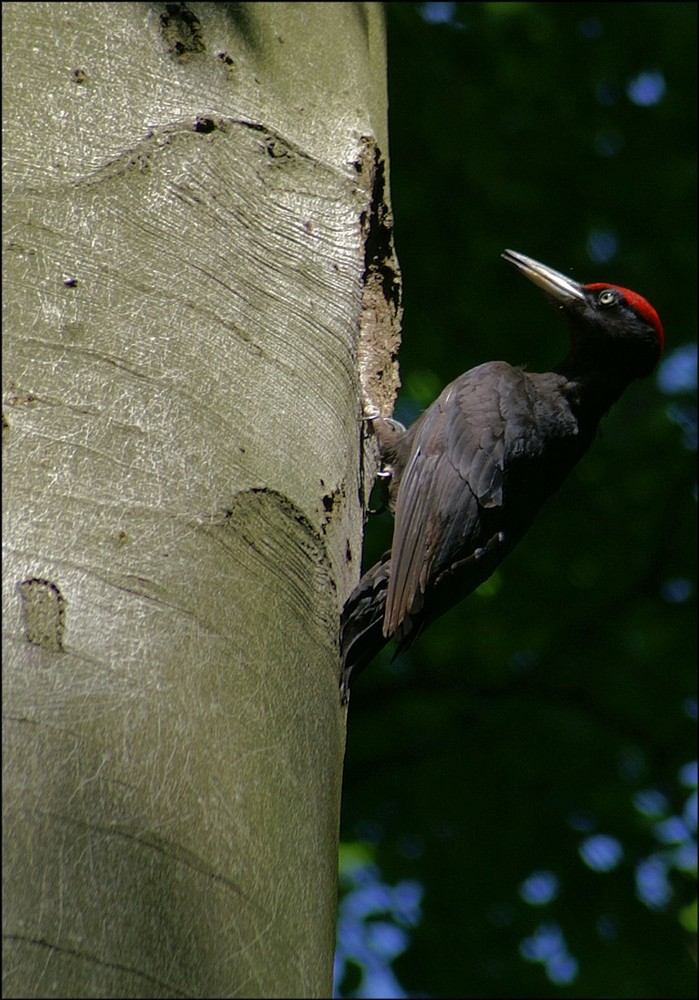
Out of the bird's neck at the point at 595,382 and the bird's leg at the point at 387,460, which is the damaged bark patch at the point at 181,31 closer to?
the bird's leg at the point at 387,460

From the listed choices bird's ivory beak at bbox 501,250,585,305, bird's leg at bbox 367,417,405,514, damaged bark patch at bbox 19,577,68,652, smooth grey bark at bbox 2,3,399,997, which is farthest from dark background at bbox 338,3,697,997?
damaged bark patch at bbox 19,577,68,652

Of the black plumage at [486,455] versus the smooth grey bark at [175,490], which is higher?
the smooth grey bark at [175,490]

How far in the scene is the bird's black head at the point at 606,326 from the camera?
429cm

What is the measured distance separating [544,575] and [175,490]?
5.37 metres

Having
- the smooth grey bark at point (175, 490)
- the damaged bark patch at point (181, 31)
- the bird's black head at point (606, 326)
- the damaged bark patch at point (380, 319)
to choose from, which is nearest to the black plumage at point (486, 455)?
the bird's black head at point (606, 326)

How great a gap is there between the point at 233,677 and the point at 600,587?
18.1 feet

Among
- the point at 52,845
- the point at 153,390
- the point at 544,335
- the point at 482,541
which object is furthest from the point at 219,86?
the point at 544,335

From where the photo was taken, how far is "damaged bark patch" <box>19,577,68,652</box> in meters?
1.32

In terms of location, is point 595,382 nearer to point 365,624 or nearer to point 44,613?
point 365,624

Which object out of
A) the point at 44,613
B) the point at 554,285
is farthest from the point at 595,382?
the point at 44,613

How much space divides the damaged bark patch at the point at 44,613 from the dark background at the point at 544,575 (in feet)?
16.7

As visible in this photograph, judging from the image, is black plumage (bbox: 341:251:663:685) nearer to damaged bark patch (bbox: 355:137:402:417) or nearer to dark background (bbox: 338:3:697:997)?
damaged bark patch (bbox: 355:137:402:417)

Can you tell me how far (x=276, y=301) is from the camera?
1926 millimetres

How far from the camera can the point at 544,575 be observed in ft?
22.1
